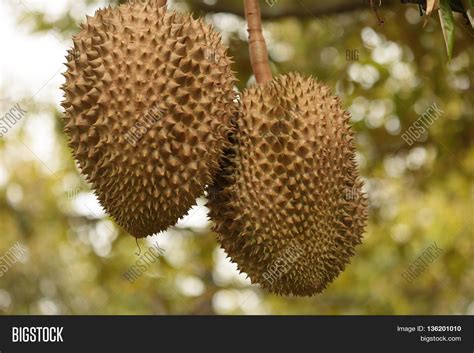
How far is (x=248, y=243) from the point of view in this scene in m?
2.18

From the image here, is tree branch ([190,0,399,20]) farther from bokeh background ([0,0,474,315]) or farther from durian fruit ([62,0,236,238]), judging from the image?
→ durian fruit ([62,0,236,238])

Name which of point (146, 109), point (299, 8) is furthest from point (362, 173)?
point (146, 109)

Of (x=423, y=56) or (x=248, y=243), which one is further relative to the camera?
(x=423, y=56)

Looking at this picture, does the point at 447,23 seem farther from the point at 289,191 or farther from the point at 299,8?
the point at 299,8

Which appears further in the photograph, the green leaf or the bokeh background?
the bokeh background

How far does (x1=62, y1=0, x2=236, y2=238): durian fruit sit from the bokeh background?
506 millimetres

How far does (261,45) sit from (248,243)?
66 cm

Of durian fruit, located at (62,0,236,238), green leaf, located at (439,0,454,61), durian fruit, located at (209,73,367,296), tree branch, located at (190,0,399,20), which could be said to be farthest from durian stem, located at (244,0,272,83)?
tree branch, located at (190,0,399,20)

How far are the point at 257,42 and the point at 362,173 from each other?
106 inches

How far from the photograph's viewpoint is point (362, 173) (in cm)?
488

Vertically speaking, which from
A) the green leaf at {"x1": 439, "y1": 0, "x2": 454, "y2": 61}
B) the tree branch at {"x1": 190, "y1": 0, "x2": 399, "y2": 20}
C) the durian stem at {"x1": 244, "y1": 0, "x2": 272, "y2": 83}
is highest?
the tree branch at {"x1": 190, "y1": 0, "x2": 399, "y2": 20}

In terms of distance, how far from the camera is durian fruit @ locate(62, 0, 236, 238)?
1.98 meters
